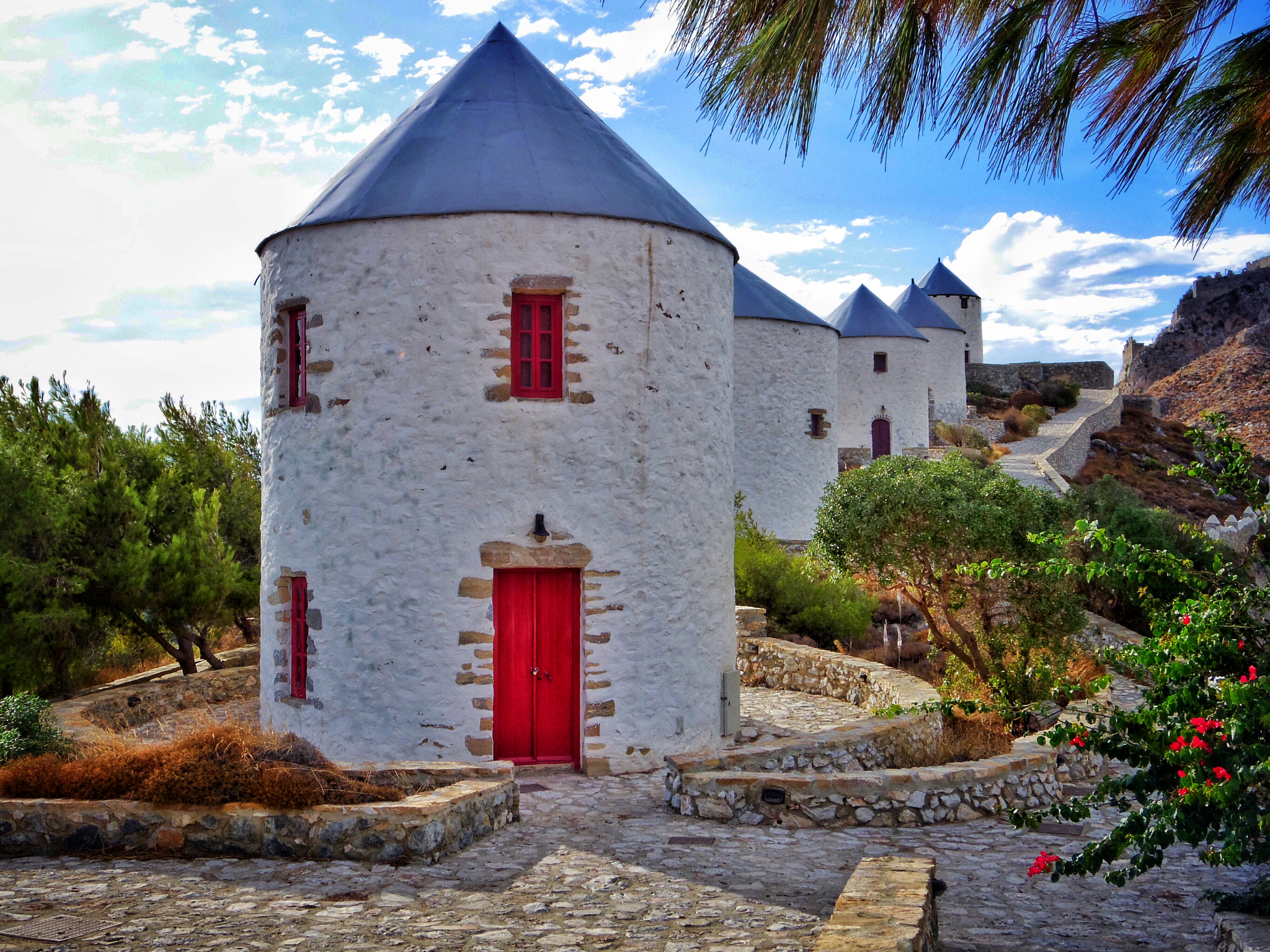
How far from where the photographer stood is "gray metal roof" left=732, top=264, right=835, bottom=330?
22172 millimetres

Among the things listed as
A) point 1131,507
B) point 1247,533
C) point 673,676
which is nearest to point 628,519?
point 673,676

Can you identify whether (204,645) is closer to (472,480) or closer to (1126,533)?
(472,480)

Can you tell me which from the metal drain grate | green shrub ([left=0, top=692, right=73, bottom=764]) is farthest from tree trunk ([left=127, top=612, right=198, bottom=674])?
the metal drain grate

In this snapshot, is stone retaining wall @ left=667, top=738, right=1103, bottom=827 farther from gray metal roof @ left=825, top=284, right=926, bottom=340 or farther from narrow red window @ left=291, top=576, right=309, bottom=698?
gray metal roof @ left=825, top=284, right=926, bottom=340

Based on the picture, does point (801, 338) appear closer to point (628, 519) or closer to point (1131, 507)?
point (1131, 507)

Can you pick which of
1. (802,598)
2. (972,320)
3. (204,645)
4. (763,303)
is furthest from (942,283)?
(204,645)

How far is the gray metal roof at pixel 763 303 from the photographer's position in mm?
22172

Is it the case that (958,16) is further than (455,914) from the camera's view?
No

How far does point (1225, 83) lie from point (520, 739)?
24.7 feet

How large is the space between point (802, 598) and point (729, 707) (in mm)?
6329

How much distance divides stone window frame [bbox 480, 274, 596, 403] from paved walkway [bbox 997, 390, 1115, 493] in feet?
61.7

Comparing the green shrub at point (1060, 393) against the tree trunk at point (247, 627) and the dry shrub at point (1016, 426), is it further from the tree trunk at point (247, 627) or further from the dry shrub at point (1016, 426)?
the tree trunk at point (247, 627)

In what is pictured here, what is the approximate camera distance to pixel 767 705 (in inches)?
507

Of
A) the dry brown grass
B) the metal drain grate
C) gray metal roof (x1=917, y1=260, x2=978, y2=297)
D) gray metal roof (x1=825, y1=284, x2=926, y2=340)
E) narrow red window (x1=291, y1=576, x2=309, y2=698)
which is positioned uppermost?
gray metal roof (x1=917, y1=260, x2=978, y2=297)
